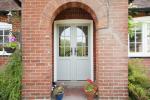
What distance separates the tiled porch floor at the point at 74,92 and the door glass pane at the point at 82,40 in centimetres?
125

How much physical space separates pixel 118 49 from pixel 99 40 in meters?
0.59

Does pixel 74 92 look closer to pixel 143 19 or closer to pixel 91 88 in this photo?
pixel 91 88

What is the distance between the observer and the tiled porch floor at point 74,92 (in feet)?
25.2

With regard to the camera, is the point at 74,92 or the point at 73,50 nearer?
the point at 74,92

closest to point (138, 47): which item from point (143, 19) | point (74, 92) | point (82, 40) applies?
point (143, 19)

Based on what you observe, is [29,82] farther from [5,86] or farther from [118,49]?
[118,49]

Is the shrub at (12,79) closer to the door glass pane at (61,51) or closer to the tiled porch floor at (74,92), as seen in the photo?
the tiled porch floor at (74,92)

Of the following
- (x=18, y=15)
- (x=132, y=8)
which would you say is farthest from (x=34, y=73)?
(x=132, y=8)

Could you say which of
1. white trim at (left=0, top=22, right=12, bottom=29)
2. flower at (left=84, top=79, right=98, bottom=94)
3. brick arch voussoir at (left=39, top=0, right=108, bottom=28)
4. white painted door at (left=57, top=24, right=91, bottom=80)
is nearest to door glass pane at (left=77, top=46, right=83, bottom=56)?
white painted door at (left=57, top=24, right=91, bottom=80)

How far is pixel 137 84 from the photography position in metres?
7.40

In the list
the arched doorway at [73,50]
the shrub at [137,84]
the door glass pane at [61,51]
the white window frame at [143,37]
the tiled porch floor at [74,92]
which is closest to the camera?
the shrub at [137,84]

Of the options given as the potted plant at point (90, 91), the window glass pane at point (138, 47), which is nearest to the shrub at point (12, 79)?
the potted plant at point (90, 91)

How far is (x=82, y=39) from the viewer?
1017cm

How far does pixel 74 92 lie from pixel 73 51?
231 cm
